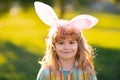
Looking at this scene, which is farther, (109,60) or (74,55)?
(109,60)

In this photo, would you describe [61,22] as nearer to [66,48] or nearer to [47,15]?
[47,15]

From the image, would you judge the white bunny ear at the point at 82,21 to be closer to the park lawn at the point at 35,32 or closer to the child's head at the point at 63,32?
the child's head at the point at 63,32

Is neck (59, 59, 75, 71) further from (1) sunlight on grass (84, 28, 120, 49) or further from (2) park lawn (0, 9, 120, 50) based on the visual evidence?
(1) sunlight on grass (84, 28, 120, 49)

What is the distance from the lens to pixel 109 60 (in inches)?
501

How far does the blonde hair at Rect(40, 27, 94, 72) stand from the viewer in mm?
6098

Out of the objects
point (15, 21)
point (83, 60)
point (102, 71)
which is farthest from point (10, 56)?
point (15, 21)

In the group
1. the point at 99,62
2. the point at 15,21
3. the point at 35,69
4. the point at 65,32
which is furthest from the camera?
the point at 15,21

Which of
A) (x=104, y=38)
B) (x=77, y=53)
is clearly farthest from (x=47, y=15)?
(x=104, y=38)

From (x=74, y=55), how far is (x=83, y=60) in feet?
0.48

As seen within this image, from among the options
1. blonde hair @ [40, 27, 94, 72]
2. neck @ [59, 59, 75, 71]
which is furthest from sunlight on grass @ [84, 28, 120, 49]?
neck @ [59, 59, 75, 71]

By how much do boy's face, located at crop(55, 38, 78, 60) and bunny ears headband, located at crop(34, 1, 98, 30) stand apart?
19 cm

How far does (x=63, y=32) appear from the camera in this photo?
240 inches

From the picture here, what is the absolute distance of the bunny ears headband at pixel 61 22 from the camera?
6121 mm

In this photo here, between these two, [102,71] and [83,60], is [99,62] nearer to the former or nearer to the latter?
[102,71]
